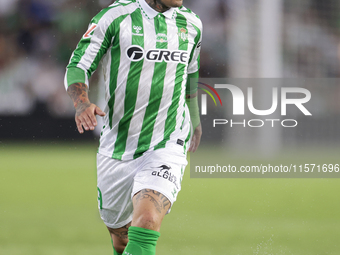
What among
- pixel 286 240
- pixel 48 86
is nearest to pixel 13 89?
pixel 48 86

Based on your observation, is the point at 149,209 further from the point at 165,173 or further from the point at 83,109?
the point at 83,109

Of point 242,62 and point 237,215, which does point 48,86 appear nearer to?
point 242,62

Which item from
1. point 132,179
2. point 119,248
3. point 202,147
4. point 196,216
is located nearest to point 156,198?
point 132,179

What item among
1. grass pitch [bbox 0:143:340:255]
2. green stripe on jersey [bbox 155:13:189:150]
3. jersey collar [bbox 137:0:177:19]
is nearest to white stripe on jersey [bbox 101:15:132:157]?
jersey collar [bbox 137:0:177:19]

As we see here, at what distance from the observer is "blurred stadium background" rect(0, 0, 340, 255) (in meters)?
4.48

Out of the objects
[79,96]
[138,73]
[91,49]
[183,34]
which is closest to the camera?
[79,96]

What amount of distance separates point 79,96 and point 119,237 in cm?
104

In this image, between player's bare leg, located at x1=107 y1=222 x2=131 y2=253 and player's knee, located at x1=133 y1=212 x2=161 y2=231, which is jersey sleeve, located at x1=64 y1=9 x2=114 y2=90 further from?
player's bare leg, located at x1=107 y1=222 x2=131 y2=253

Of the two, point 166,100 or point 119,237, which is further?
point 119,237

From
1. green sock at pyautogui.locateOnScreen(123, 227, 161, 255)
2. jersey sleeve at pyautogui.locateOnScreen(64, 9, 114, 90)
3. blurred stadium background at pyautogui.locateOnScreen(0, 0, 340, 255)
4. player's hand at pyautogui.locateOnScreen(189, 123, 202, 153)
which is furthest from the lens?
blurred stadium background at pyautogui.locateOnScreen(0, 0, 340, 255)

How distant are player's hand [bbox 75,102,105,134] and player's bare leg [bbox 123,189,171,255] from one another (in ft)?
1.48

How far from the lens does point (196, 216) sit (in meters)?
5.43

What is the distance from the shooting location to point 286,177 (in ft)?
27.7

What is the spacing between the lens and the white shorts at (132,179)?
2.61 m
